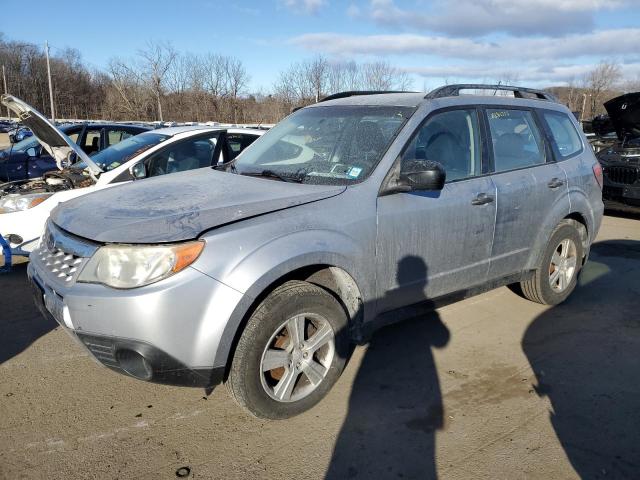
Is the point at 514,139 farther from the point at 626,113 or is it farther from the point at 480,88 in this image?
the point at 626,113

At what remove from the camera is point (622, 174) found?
8.45 metres

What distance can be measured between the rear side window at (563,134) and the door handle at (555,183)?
0.30m

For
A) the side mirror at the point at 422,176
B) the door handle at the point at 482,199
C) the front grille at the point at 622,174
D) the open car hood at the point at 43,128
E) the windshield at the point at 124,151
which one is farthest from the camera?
the front grille at the point at 622,174

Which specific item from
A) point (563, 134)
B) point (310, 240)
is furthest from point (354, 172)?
point (563, 134)

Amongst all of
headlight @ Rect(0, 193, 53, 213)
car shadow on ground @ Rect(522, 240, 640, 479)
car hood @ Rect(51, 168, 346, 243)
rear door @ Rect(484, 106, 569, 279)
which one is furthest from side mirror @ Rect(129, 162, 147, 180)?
car shadow on ground @ Rect(522, 240, 640, 479)

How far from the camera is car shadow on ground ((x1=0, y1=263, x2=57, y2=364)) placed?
3.83 meters

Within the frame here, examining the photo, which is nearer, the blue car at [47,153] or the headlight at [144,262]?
the headlight at [144,262]

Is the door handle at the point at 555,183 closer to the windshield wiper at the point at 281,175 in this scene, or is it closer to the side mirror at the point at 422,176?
the side mirror at the point at 422,176

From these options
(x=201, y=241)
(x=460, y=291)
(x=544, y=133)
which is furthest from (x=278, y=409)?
(x=544, y=133)

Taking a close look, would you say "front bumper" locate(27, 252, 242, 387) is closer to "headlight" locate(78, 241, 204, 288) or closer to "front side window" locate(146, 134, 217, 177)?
"headlight" locate(78, 241, 204, 288)

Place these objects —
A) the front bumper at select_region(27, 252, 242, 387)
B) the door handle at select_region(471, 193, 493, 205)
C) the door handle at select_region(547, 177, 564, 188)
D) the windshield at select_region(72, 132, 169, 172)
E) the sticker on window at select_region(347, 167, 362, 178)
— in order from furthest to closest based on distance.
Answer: the windshield at select_region(72, 132, 169, 172) < the door handle at select_region(547, 177, 564, 188) < the door handle at select_region(471, 193, 493, 205) < the sticker on window at select_region(347, 167, 362, 178) < the front bumper at select_region(27, 252, 242, 387)

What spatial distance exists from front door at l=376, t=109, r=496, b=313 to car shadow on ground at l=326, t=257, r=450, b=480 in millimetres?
75

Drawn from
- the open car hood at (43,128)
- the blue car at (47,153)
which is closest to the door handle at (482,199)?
the open car hood at (43,128)

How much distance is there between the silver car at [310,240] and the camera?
8.04 ft
